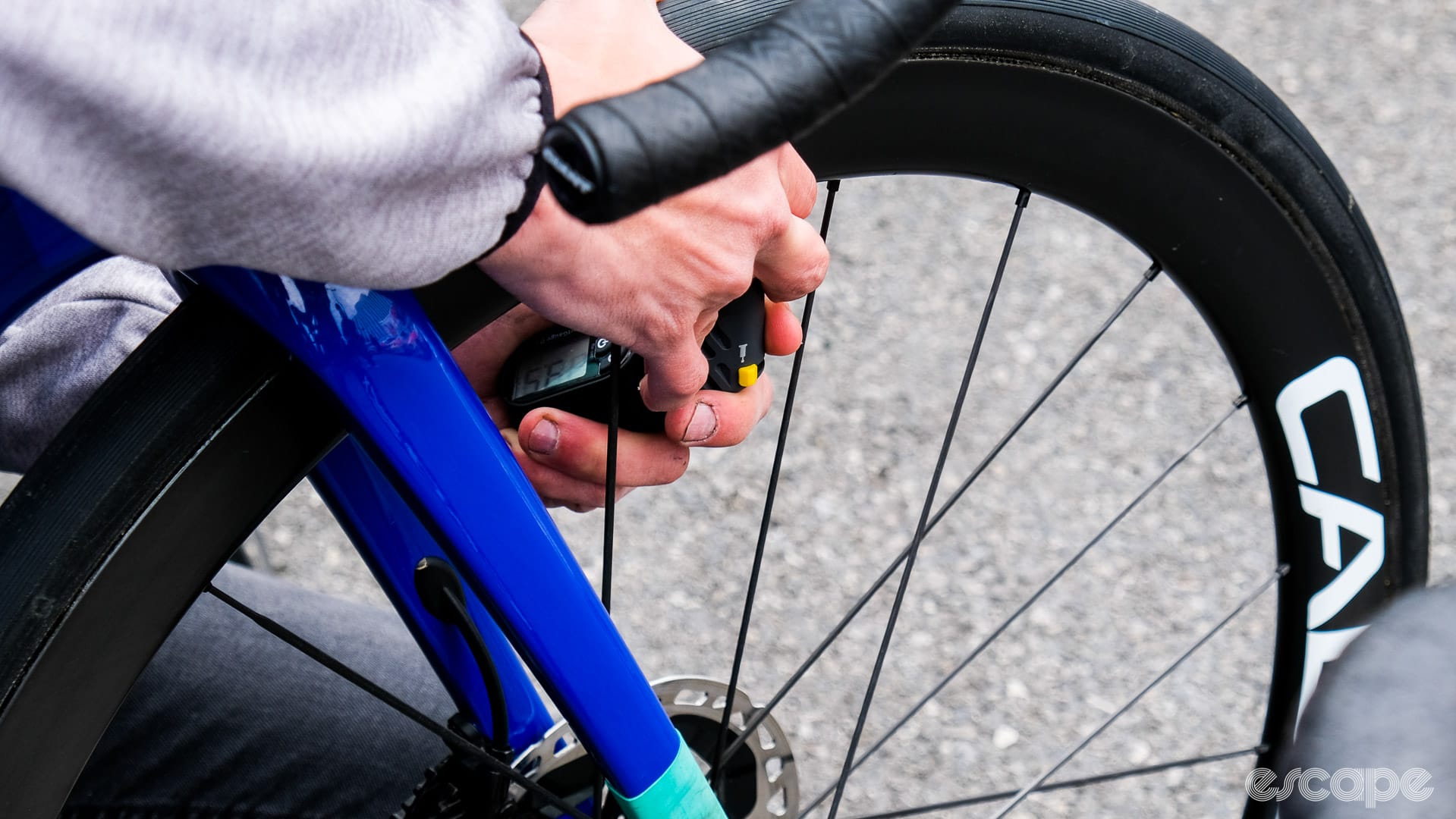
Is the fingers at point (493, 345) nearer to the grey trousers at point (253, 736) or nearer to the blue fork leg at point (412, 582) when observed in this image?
the blue fork leg at point (412, 582)

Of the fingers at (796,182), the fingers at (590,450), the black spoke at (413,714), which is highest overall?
the fingers at (796,182)

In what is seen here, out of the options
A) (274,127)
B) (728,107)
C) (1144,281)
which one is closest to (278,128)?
(274,127)

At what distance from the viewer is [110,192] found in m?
0.35

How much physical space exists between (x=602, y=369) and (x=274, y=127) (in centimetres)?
25

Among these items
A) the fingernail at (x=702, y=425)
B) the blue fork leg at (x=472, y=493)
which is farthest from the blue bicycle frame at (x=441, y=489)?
the fingernail at (x=702, y=425)

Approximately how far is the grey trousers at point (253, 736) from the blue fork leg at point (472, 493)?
0.80 feet

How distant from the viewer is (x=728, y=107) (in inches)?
12.0

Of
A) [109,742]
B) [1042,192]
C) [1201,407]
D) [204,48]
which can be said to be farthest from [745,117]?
[1201,407]

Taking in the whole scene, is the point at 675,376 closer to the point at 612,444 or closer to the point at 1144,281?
the point at 612,444

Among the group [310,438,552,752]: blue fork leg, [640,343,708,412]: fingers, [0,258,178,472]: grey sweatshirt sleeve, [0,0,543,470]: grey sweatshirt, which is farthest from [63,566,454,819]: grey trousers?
[0,0,543,470]: grey sweatshirt

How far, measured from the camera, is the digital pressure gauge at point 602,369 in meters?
0.57

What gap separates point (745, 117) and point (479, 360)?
340 mm

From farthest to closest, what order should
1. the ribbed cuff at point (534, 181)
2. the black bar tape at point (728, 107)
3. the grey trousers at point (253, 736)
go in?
the grey trousers at point (253, 736) < the ribbed cuff at point (534, 181) < the black bar tape at point (728, 107)

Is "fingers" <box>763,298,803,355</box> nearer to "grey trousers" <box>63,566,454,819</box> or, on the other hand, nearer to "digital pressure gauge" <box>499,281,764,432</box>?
"digital pressure gauge" <box>499,281,764,432</box>
